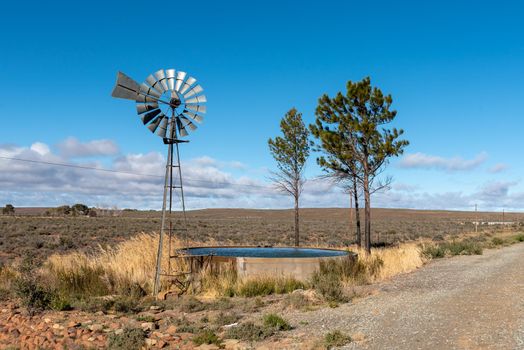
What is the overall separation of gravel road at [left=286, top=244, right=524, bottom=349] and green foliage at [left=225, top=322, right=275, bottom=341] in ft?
2.04

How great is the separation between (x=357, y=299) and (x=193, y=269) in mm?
5347

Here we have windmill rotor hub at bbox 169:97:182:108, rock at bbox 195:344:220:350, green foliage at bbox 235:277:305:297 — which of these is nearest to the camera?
rock at bbox 195:344:220:350

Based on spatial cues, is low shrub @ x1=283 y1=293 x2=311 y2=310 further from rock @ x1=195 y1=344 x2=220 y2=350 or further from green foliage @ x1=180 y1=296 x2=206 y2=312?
rock @ x1=195 y1=344 x2=220 y2=350

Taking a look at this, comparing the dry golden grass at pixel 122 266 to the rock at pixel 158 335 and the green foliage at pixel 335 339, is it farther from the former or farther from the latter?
the green foliage at pixel 335 339

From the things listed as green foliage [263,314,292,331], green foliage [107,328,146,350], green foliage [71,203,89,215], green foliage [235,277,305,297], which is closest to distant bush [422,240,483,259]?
green foliage [235,277,305,297]

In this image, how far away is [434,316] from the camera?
9781 mm

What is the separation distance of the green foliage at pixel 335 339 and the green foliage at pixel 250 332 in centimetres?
117

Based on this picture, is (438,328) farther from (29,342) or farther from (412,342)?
(29,342)

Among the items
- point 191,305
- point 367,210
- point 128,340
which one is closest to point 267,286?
point 191,305

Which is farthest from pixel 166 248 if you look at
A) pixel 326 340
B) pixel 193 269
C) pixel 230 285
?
pixel 326 340

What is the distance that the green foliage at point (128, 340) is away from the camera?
8.53 metres

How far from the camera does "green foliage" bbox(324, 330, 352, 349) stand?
26.9 feet

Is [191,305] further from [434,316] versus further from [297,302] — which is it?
[434,316]

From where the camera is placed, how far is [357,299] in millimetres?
Result: 12078
